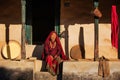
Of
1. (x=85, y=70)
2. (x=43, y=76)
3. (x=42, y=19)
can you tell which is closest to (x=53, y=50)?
(x=43, y=76)

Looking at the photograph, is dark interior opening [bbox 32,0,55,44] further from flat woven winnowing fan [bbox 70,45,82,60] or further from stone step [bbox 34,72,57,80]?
stone step [bbox 34,72,57,80]

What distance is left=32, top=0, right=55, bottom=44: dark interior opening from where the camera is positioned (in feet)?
52.0

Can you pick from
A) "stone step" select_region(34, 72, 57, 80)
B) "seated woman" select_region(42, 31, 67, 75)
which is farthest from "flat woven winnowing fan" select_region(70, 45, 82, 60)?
"stone step" select_region(34, 72, 57, 80)

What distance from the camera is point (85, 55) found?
1564cm

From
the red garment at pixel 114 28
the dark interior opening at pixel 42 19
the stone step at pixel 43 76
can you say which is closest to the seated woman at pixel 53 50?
the stone step at pixel 43 76

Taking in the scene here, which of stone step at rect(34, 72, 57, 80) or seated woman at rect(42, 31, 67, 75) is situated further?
seated woman at rect(42, 31, 67, 75)

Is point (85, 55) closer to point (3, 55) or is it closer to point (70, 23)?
point (70, 23)

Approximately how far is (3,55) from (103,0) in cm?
384

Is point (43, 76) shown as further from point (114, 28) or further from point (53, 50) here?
point (114, 28)

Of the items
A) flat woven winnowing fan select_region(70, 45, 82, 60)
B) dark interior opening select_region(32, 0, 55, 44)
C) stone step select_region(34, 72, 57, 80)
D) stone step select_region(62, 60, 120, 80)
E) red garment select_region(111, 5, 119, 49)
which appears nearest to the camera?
stone step select_region(62, 60, 120, 80)

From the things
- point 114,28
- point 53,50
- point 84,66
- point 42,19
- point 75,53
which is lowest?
point 84,66

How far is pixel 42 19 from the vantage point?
625 inches

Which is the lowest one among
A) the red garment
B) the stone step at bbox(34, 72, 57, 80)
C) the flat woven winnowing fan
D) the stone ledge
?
the stone step at bbox(34, 72, 57, 80)

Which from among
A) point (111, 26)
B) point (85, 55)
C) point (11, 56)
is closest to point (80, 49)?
point (85, 55)
